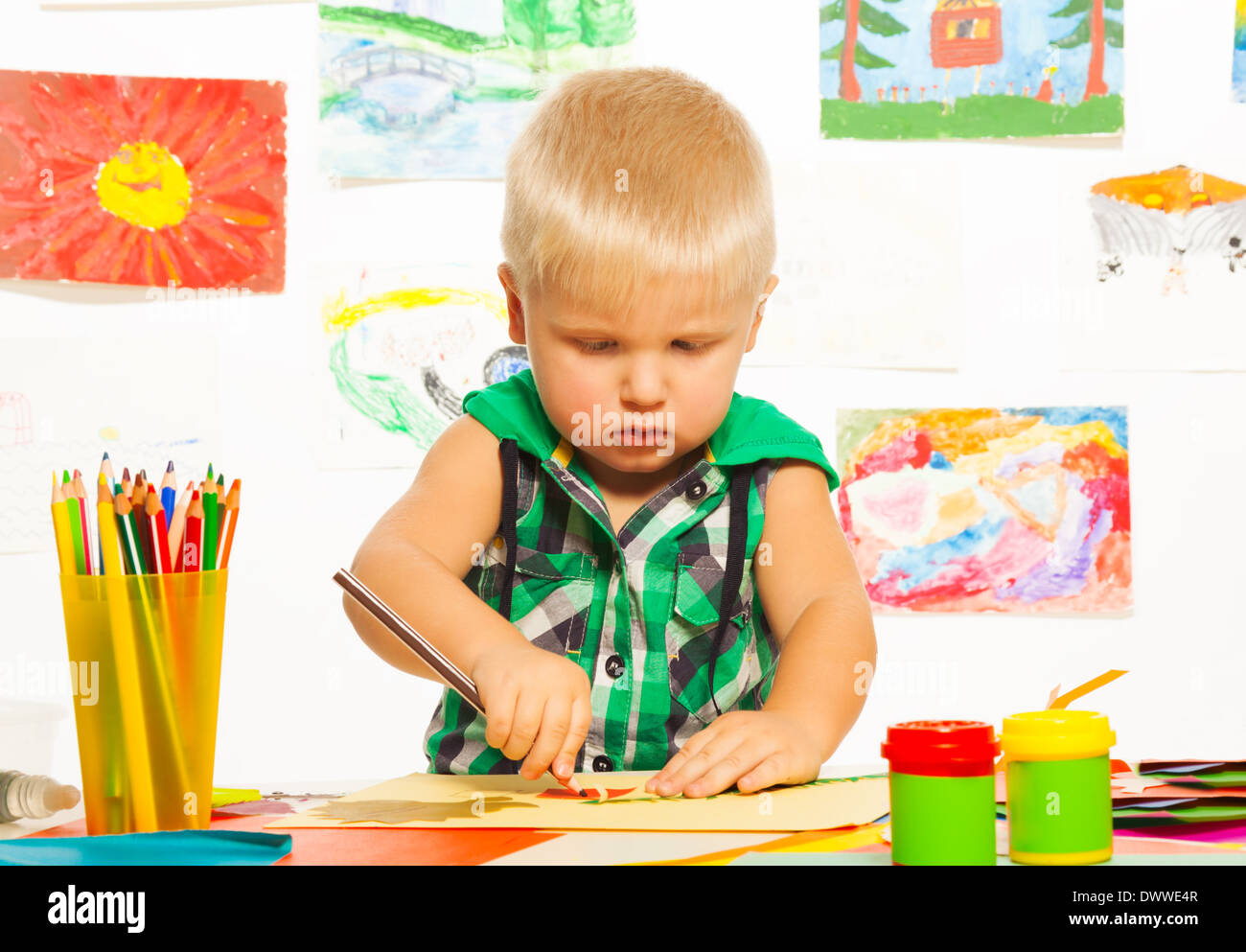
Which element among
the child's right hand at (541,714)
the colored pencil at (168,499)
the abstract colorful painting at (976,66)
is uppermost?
the abstract colorful painting at (976,66)

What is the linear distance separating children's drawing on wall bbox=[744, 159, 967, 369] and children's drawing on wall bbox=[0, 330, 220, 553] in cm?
69

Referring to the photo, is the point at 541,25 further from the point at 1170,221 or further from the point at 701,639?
the point at 701,639

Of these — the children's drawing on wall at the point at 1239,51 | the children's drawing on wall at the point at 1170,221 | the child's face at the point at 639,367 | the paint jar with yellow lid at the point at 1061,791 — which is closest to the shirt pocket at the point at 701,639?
the child's face at the point at 639,367

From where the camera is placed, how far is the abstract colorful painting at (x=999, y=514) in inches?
57.2

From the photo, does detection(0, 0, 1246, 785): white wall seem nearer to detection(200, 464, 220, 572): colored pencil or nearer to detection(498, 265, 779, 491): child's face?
detection(498, 265, 779, 491): child's face

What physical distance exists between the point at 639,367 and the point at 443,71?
2.99ft

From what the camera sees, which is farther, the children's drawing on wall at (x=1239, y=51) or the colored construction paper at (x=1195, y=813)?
the children's drawing on wall at (x=1239, y=51)

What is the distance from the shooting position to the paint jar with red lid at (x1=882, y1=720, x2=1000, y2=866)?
1.24 ft

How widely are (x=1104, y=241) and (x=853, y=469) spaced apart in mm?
425

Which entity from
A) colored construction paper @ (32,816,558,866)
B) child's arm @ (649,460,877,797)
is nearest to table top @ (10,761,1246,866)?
colored construction paper @ (32,816,558,866)

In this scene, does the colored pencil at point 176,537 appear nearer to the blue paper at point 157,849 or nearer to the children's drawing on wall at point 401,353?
the blue paper at point 157,849

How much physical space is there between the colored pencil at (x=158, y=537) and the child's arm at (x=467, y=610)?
0.14m

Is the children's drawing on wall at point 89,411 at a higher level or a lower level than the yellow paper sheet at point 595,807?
higher
